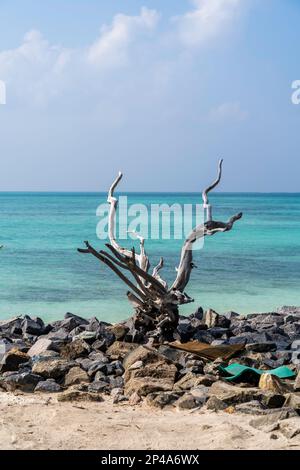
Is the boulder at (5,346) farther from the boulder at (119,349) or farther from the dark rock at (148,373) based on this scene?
the dark rock at (148,373)

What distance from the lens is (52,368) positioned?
680 centimetres

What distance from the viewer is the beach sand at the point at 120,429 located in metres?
5.05

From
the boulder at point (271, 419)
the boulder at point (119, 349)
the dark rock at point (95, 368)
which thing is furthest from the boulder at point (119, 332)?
the boulder at point (271, 419)

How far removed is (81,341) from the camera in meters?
7.72

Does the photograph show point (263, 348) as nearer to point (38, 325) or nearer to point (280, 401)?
point (280, 401)

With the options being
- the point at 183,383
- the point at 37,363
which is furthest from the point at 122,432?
the point at 37,363

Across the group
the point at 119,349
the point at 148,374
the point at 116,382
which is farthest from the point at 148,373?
Answer: the point at 119,349

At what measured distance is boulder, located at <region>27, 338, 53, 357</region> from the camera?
755cm

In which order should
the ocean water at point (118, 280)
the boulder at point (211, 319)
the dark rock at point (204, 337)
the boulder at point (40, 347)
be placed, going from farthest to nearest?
the ocean water at point (118, 280) → the boulder at point (211, 319) → the dark rock at point (204, 337) → the boulder at point (40, 347)

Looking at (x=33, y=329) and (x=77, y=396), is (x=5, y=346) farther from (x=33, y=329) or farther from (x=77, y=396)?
(x=77, y=396)

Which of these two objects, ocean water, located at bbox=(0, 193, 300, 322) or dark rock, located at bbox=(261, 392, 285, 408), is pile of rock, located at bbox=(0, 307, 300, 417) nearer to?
dark rock, located at bbox=(261, 392, 285, 408)

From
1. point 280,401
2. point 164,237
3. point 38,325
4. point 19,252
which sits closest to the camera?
point 280,401

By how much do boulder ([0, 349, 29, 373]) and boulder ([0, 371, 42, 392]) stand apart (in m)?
0.35
